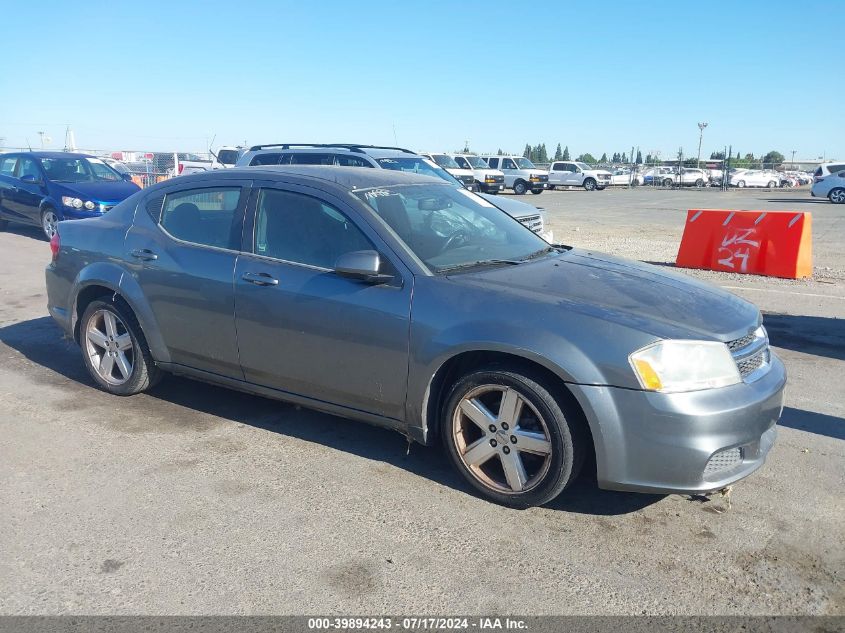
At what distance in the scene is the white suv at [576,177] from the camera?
143ft

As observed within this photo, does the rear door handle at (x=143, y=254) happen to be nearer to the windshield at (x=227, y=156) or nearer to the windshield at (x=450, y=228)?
the windshield at (x=450, y=228)

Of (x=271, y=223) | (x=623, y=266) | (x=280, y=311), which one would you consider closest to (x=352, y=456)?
(x=280, y=311)

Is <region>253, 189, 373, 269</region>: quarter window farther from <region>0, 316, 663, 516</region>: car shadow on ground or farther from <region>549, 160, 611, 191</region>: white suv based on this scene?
<region>549, 160, 611, 191</region>: white suv

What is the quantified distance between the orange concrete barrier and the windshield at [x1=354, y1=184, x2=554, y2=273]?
266 inches

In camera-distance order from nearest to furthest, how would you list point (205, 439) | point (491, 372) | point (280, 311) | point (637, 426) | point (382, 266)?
point (637, 426) < point (491, 372) < point (382, 266) < point (280, 311) < point (205, 439)

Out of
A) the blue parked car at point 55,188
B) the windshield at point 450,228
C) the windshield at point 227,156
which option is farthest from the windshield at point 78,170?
the windshield at point 450,228

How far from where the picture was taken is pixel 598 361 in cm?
345

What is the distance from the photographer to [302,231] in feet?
14.7

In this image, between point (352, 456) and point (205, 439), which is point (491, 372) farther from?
point (205, 439)

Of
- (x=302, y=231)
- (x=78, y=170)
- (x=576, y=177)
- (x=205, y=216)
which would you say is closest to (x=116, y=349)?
(x=205, y=216)

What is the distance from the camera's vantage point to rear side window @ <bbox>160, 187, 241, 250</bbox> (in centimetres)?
477

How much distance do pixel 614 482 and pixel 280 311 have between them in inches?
82.0

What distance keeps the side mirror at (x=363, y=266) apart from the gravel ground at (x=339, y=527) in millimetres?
1087

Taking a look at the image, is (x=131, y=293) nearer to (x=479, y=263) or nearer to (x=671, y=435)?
(x=479, y=263)
